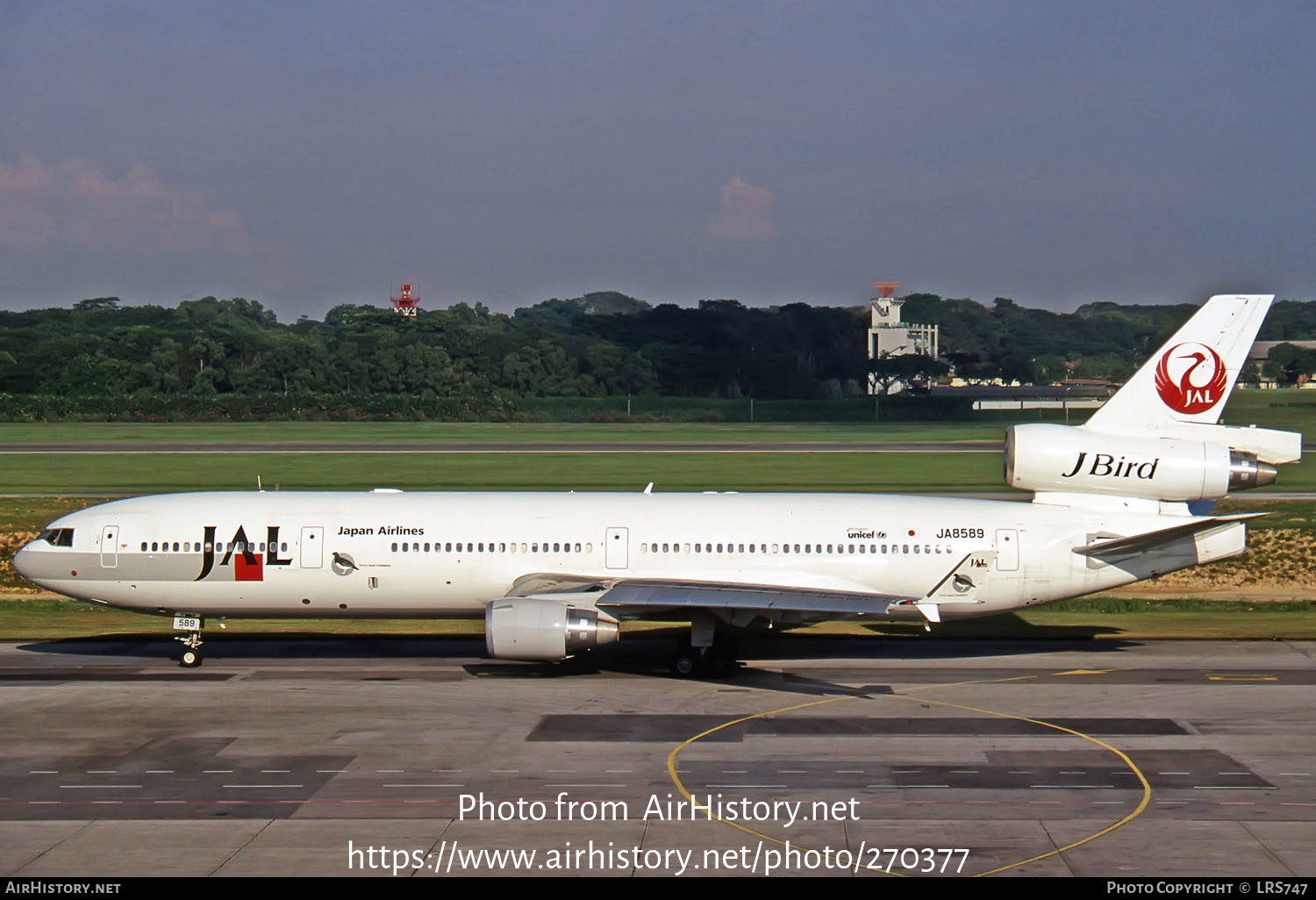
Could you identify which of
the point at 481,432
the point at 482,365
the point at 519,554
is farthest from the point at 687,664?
the point at 482,365

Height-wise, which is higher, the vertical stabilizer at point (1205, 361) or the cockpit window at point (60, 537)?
the vertical stabilizer at point (1205, 361)

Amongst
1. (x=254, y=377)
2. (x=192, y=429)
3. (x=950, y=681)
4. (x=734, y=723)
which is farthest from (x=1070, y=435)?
(x=254, y=377)

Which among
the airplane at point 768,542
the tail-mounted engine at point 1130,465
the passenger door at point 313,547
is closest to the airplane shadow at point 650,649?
the airplane at point 768,542

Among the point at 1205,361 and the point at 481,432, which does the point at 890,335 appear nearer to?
the point at 481,432

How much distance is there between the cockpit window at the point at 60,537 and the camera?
117ft

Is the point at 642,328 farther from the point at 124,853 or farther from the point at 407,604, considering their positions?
the point at 124,853

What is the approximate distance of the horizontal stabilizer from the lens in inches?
1286

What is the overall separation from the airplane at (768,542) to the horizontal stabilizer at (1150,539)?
124 millimetres

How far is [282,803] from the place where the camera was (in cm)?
2345

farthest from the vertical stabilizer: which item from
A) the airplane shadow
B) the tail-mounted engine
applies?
the airplane shadow

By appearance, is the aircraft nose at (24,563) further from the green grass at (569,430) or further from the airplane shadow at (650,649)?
the green grass at (569,430)

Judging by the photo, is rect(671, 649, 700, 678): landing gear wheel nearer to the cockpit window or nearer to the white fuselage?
the white fuselage

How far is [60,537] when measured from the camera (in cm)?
3594

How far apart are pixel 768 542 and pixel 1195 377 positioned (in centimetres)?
1218
